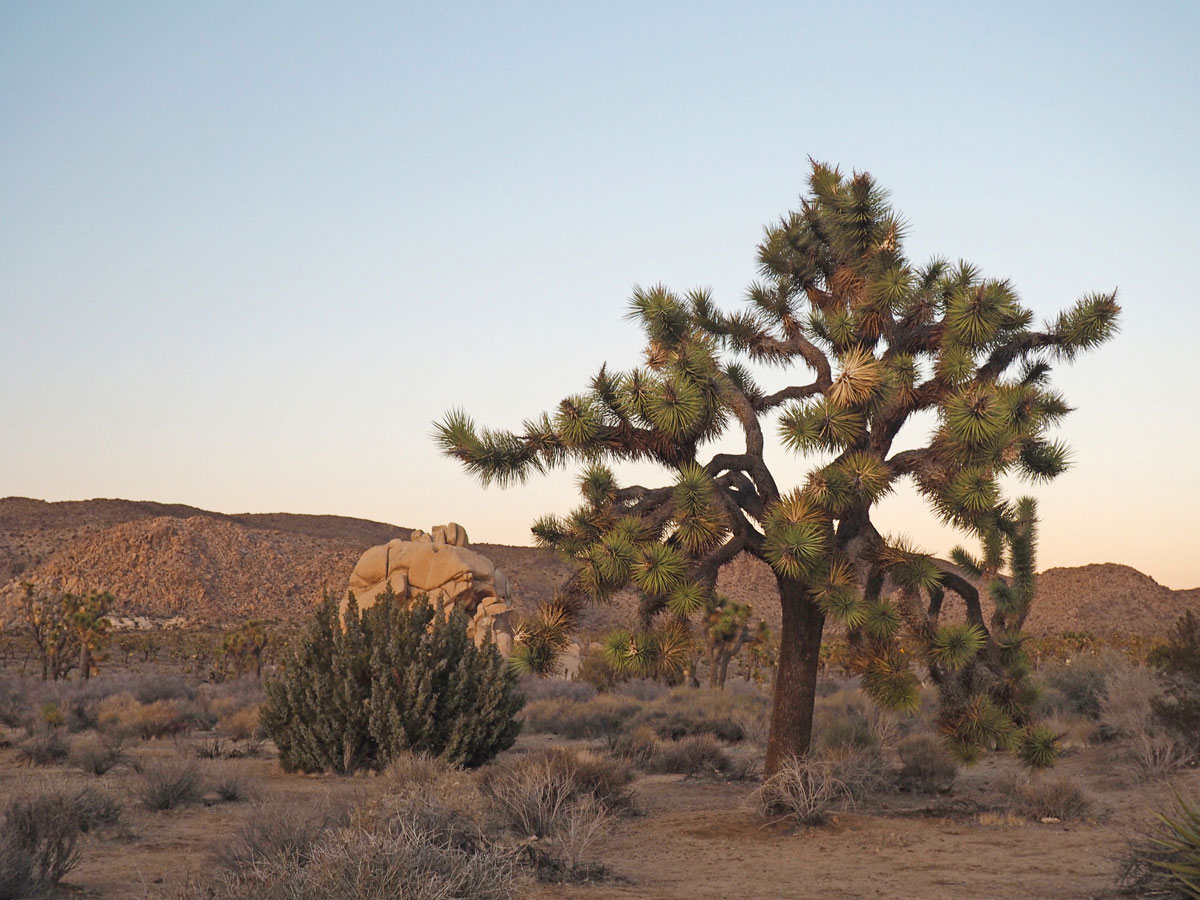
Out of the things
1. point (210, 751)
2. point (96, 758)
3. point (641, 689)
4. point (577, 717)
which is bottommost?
point (210, 751)

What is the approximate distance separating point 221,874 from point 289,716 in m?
7.70

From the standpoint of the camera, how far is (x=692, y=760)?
16312 mm

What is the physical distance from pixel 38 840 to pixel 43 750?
8.48m

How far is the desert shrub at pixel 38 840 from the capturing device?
729 cm

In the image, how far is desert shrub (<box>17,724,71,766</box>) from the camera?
15.7 metres

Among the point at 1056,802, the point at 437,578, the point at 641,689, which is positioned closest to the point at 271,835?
the point at 1056,802

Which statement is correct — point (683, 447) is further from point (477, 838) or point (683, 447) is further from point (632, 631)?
point (477, 838)

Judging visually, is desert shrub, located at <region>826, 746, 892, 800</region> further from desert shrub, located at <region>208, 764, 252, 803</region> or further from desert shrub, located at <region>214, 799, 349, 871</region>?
desert shrub, located at <region>208, 764, 252, 803</region>

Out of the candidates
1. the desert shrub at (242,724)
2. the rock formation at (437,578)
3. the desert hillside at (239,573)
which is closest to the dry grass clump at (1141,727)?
the desert shrub at (242,724)

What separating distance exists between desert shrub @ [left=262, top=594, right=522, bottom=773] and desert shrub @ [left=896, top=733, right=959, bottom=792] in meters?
5.54

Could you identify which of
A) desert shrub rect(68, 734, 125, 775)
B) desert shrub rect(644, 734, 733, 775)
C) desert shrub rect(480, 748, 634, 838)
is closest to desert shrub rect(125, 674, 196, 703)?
desert shrub rect(68, 734, 125, 775)

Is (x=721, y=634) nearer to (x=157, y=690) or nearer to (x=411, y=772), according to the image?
(x=157, y=690)

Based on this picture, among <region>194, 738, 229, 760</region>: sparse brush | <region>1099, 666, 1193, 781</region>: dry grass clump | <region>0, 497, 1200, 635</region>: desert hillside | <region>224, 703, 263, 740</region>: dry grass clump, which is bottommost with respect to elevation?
<region>194, 738, 229, 760</region>: sparse brush

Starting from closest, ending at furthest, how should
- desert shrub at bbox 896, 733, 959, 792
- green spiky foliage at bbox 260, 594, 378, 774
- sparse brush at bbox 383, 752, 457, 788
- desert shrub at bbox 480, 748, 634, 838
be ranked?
desert shrub at bbox 480, 748, 634, 838 < sparse brush at bbox 383, 752, 457, 788 < green spiky foliage at bbox 260, 594, 378, 774 < desert shrub at bbox 896, 733, 959, 792
